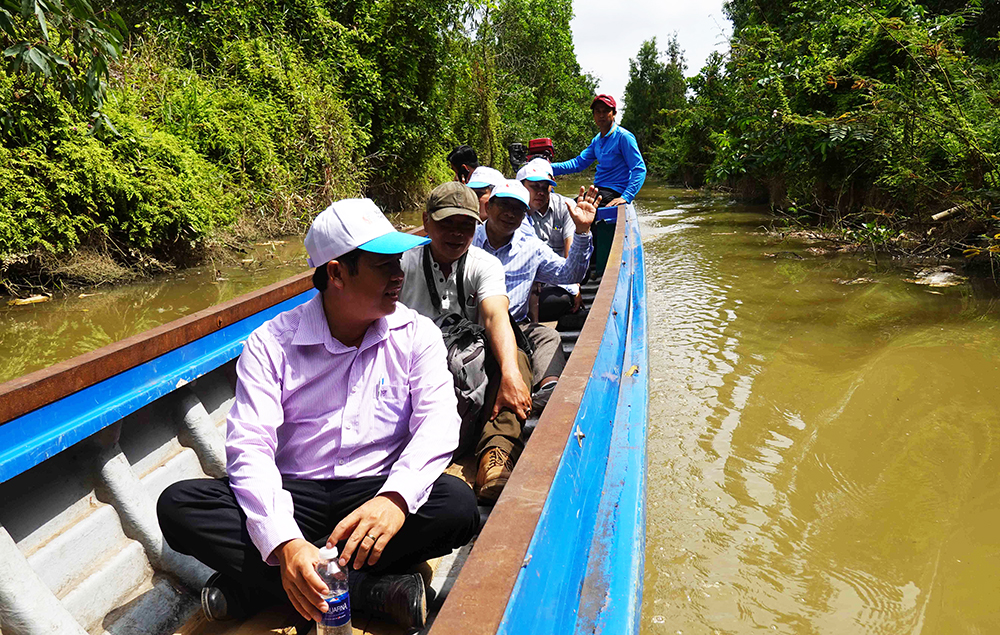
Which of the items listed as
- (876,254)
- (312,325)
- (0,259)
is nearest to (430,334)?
(312,325)

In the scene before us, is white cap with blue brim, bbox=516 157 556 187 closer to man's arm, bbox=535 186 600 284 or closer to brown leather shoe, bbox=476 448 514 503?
man's arm, bbox=535 186 600 284

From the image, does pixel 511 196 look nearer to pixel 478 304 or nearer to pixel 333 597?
pixel 478 304

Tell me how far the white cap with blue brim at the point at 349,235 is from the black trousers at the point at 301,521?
0.61 metres

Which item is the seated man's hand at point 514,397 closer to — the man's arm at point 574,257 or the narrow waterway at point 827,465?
the narrow waterway at point 827,465

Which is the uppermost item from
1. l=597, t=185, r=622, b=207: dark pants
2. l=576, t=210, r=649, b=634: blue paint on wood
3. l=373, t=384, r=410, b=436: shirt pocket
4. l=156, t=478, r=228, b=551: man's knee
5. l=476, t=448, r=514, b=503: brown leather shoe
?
l=597, t=185, r=622, b=207: dark pants

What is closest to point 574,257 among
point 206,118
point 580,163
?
point 580,163

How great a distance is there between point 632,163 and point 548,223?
1.57 metres

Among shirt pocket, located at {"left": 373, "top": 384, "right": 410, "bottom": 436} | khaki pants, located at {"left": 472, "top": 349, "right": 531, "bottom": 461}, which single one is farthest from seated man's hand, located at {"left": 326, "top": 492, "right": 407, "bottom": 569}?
khaki pants, located at {"left": 472, "top": 349, "right": 531, "bottom": 461}

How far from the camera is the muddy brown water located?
2.55 meters

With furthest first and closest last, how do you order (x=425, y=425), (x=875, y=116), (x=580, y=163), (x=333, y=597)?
(x=875, y=116) → (x=580, y=163) → (x=425, y=425) → (x=333, y=597)

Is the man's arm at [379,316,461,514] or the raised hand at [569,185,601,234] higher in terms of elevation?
the raised hand at [569,185,601,234]

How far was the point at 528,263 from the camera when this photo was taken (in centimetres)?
328

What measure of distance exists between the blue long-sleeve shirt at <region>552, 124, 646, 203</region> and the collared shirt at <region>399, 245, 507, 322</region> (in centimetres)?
305

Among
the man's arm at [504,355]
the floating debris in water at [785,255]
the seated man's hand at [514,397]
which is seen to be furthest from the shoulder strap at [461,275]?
the floating debris in water at [785,255]
